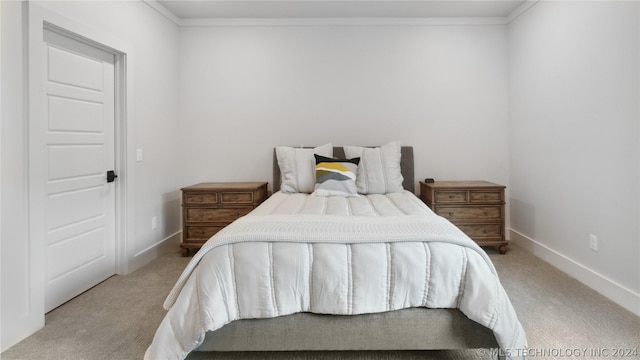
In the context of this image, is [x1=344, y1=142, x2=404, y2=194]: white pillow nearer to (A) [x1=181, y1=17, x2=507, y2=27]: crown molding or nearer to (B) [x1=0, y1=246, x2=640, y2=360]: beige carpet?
(B) [x1=0, y1=246, x2=640, y2=360]: beige carpet

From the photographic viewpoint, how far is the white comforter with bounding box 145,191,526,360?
134 centimetres

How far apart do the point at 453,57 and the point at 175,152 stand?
3323mm

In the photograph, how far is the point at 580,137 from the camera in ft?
7.92

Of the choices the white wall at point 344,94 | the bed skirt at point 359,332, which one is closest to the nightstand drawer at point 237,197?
the white wall at point 344,94

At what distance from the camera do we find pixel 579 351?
157 cm

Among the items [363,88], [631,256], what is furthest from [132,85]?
[631,256]

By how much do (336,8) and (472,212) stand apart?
2523 mm

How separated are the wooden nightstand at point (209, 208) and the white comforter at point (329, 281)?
1.61 m

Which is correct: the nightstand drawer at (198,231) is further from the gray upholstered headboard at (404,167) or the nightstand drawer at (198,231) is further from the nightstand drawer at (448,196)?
the nightstand drawer at (448,196)

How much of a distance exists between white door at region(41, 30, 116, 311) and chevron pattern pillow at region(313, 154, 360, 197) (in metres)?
1.78

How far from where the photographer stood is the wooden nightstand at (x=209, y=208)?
3016 mm

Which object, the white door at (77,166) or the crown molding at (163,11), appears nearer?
the white door at (77,166)

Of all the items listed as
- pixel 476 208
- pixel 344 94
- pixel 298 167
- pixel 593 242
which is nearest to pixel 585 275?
pixel 593 242

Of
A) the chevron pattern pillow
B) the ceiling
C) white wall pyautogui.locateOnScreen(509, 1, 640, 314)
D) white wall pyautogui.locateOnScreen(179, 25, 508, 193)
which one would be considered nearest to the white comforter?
the chevron pattern pillow
